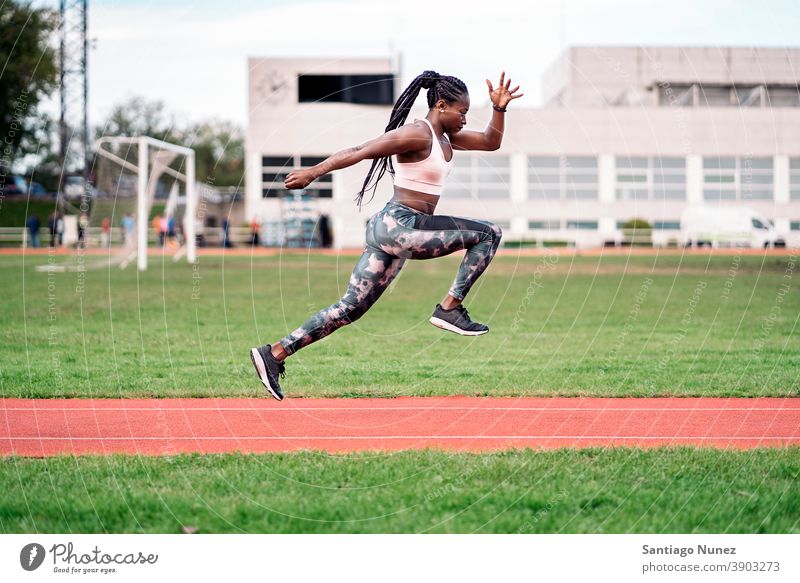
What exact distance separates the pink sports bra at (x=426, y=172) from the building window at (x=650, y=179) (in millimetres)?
56921

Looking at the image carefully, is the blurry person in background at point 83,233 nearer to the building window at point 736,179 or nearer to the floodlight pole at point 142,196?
the floodlight pole at point 142,196

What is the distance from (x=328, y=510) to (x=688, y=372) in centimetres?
787

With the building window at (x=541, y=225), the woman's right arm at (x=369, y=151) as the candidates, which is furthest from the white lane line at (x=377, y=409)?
the building window at (x=541, y=225)

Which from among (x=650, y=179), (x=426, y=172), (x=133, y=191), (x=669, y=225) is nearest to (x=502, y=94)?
(x=426, y=172)

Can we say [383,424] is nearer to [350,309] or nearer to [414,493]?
[350,309]

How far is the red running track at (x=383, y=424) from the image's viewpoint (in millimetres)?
8164

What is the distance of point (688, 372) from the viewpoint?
510 inches

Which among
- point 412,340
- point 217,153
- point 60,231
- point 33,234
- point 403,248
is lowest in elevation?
point 412,340

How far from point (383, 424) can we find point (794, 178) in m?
58.1

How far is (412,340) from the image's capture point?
16.8 metres

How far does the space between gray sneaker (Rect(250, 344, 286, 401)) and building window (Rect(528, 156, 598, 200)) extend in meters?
55.4

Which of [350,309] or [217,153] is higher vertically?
[217,153]

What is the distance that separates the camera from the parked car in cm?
5700

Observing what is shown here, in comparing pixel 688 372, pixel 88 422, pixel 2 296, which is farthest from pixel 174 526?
pixel 2 296
